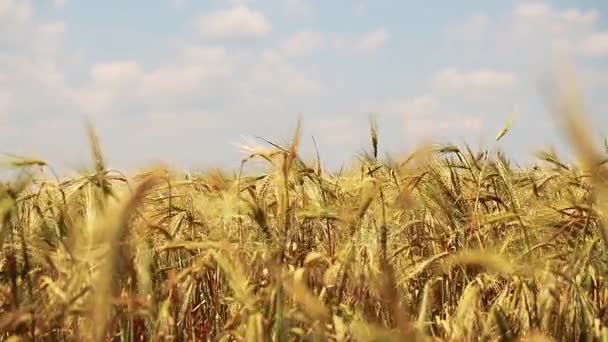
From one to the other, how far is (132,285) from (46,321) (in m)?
0.25

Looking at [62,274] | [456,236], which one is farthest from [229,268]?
[456,236]

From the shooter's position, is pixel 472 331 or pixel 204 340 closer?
pixel 472 331

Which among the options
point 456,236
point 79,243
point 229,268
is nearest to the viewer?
point 79,243

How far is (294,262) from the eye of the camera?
2469 millimetres

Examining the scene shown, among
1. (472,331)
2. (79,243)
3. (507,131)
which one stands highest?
(507,131)

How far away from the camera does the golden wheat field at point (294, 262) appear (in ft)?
5.76

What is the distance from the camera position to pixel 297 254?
8.63ft

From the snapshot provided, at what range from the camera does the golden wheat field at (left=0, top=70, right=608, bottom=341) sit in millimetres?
1757

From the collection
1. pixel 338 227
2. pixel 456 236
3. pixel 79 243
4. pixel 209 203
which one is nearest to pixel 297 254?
pixel 338 227

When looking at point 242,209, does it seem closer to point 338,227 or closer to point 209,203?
point 209,203

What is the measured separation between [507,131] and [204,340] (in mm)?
1583

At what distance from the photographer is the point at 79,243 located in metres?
1.71

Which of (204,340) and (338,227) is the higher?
(338,227)

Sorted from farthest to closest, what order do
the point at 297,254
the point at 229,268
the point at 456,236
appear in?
the point at 456,236 → the point at 297,254 → the point at 229,268
